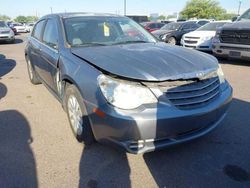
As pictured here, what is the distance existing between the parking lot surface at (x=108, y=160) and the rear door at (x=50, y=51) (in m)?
0.70

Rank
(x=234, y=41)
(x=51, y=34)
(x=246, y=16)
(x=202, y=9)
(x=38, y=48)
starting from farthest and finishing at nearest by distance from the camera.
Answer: (x=202, y=9) < (x=246, y=16) < (x=234, y=41) < (x=38, y=48) < (x=51, y=34)

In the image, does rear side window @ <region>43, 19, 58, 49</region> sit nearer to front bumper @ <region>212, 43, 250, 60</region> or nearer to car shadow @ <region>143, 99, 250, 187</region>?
car shadow @ <region>143, 99, 250, 187</region>

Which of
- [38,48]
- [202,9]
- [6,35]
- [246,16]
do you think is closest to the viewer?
[38,48]

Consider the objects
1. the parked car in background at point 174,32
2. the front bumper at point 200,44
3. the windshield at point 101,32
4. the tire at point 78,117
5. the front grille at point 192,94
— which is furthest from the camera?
the parked car in background at point 174,32

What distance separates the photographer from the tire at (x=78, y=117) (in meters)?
2.92

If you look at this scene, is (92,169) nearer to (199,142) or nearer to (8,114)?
(199,142)

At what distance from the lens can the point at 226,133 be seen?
11.7ft

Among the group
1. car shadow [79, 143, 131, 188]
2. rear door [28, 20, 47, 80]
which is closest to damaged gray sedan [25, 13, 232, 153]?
car shadow [79, 143, 131, 188]

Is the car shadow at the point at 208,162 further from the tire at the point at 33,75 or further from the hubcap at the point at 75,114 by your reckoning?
the tire at the point at 33,75

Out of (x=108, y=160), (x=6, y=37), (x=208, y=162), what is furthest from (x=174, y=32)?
(x=108, y=160)

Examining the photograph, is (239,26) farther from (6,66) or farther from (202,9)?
(202,9)

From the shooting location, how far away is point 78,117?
3.21 m

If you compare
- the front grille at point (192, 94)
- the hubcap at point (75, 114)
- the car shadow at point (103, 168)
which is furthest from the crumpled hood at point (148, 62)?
the car shadow at point (103, 168)

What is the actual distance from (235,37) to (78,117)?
6403 mm
